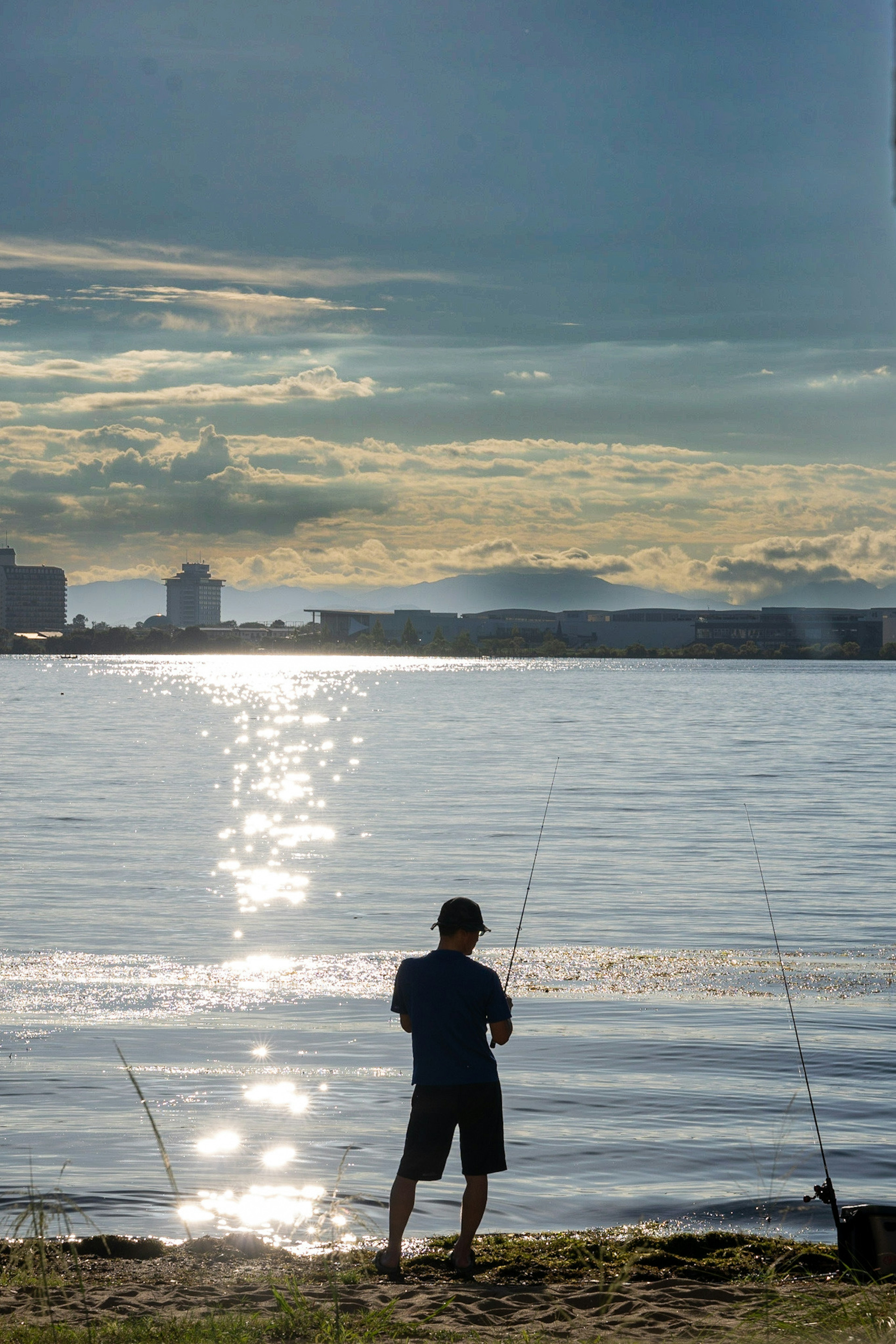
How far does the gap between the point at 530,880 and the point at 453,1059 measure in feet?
25.3

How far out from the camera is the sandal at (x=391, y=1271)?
852 centimetres

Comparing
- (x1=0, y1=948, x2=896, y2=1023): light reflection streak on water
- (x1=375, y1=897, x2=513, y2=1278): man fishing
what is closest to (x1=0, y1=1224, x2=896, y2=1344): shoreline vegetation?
(x1=375, y1=897, x2=513, y2=1278): man fishing

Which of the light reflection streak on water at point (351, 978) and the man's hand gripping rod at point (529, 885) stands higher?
the man's hand gripping rod at point (529, 885)

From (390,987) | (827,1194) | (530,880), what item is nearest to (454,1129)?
(827,1194)

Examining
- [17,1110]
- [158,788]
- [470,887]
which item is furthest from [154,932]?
[158,788]

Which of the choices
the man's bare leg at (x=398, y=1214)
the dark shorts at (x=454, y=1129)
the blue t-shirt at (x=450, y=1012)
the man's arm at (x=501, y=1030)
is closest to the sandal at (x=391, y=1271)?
the man's bare leg at (x=398, y=1214)

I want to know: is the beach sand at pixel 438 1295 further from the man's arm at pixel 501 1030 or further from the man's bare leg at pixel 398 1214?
the man's arm at pixel 501 1030

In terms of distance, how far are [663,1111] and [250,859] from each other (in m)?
18.6

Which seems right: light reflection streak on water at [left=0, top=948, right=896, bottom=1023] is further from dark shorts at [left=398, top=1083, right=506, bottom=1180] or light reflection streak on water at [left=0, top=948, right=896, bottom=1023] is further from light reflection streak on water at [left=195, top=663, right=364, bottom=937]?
dark shorts at [left=398, top=1083, right=506, bottom=1180]

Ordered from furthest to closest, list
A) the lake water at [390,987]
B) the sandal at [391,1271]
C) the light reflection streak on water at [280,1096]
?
1. the light reflection streak on water at [280,1096]
2. the lake water at [390,987]
3. the sandal at [391,1271]

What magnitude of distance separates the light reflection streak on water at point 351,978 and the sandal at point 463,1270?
24.5 ft

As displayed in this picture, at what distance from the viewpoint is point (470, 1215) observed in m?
8.41

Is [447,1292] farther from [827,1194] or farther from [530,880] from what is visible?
[530,880]

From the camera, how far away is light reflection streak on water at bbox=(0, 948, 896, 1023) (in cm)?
1627
